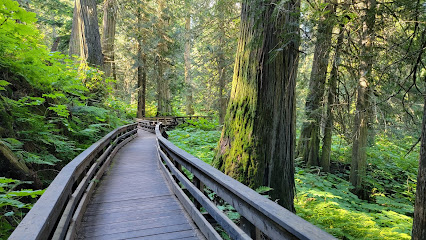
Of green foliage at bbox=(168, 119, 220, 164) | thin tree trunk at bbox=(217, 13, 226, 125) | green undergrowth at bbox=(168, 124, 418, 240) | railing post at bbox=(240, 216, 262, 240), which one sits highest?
thin tree trunk at bbox=(217, 13, 226, 125)

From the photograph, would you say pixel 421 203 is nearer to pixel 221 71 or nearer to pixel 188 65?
pixel 221 71

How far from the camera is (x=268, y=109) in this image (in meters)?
4.98

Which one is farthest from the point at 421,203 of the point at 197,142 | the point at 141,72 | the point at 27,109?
the point at 141,72

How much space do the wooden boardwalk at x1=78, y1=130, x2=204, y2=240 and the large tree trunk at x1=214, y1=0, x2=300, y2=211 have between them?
1.48 meters

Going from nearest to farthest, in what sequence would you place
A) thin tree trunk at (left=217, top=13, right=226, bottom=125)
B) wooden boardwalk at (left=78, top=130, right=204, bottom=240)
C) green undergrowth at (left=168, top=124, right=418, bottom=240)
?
wooden boardwalk at (left=78, top=130, right=204, bottom=240)
green undergrowth at (left=168, top=124, right=418, bottom=240)
thin tree trunk at (left=217, top=13, right=226, bottom=125)

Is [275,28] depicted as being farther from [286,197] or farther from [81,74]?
[81,74]

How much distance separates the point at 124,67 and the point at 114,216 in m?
27.3

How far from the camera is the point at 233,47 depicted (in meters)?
15.0

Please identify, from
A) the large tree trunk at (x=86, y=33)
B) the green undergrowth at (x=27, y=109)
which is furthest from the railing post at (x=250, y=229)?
the large tree trunk at (x=86, y=33)

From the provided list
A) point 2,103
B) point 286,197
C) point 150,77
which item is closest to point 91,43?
point 2,103

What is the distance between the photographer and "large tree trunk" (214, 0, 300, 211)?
193 inches

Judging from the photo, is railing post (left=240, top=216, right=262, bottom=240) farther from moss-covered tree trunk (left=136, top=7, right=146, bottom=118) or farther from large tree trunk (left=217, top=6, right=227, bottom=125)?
moss-covered tree trunk (left=136, top=7, right=146, bottom=118)

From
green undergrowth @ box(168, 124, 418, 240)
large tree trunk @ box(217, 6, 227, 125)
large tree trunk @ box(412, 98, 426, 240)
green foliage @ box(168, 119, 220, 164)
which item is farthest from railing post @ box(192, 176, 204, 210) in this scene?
large tree trunk @ box(217, 6, 227, 125)

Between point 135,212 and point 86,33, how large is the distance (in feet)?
31.0
